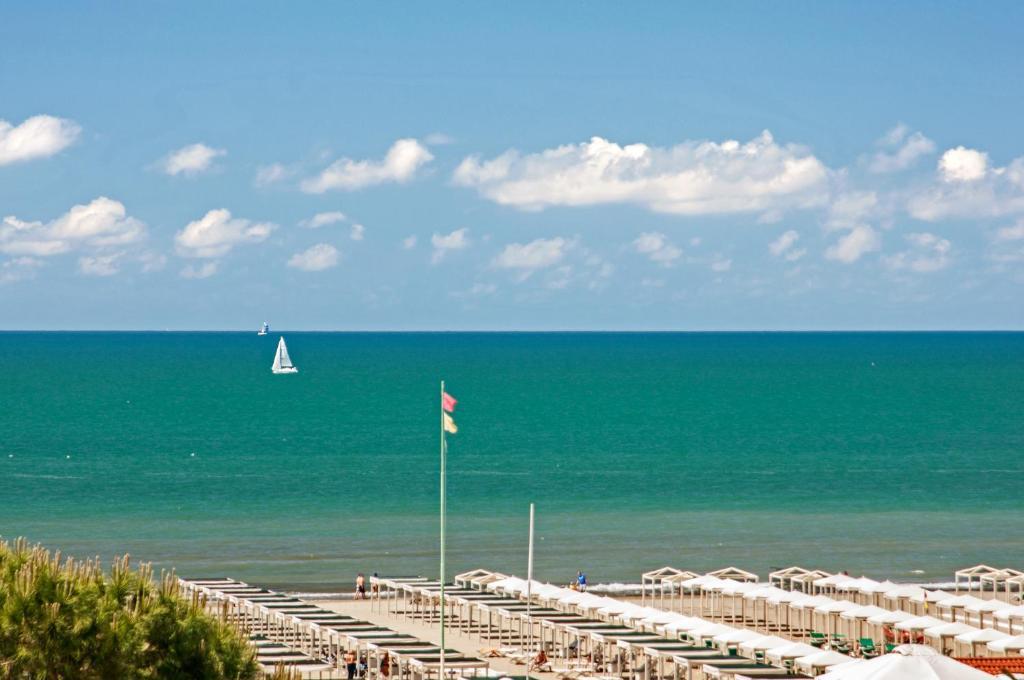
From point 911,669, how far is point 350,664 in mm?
13115

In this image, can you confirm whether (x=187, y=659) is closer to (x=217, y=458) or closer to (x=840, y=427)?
(x=217, y=458)

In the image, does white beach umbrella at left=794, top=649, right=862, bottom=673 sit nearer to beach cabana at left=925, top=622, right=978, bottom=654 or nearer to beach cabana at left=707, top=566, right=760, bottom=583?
beach cabana at left=925, top=622, right=978, bottom=654

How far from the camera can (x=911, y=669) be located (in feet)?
46.8

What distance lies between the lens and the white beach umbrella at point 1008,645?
2541 centimetres

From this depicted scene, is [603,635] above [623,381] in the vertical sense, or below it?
below

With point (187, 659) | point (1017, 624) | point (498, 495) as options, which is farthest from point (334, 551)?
point (187, 659)

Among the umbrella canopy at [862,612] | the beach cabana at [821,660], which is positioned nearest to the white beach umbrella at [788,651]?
the beach cabana at [821,660]

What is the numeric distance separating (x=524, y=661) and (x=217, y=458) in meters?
51.4

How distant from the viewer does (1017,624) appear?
2905 centimetres

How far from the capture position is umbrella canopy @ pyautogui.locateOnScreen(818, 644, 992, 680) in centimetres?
1420

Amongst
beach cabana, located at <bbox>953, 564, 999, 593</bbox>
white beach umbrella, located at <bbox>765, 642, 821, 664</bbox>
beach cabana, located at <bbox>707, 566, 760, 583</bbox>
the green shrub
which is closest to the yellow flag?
white beach umbrella, located at <bbox>765, 642, 821, 664</bbox>

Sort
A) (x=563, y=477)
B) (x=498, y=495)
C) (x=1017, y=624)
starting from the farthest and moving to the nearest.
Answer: (x=563, y=477) → (x=498, y=495) → (x=1017, y=624)

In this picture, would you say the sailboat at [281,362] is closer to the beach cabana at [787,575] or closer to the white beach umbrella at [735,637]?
the beach cabana at [787,575]

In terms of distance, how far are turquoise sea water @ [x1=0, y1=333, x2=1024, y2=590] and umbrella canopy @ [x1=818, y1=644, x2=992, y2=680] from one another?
2582 centimetres
